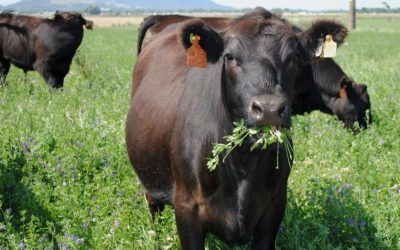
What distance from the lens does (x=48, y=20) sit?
13008 millimetres

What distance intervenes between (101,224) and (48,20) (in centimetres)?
959

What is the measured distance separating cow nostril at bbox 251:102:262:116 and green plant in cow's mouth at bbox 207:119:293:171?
0.12 metres

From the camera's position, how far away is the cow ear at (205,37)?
345cm

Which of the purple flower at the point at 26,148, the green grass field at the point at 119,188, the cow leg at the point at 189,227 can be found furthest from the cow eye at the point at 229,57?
Answer: the purple flower at the point at 26,148

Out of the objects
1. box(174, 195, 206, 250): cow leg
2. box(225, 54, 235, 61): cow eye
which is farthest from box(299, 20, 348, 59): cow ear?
box(174, 195, 206, 250): cow leg

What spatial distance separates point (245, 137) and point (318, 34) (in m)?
0.95

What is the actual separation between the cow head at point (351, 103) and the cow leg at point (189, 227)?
5.67 metres

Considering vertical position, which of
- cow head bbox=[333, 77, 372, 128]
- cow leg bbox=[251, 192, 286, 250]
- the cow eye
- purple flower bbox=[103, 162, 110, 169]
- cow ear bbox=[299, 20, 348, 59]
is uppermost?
cow ear bbox=[299, 20, 348, 59]

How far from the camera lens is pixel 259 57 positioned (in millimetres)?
3174

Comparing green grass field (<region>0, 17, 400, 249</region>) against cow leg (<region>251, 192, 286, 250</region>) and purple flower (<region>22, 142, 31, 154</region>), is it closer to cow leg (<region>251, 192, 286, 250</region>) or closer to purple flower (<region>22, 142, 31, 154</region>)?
purple flower (<region>22, 142, 31, 154</region>)

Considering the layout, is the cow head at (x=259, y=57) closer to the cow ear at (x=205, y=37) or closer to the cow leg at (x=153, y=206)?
the cow ear at (x=205, y=37)

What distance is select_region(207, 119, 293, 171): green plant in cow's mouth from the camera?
9.78ft

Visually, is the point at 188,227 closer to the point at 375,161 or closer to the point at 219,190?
the point at 219,190

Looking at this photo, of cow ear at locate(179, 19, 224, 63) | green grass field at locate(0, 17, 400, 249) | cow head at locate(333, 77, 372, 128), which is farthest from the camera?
cow head at locate(333, 77, 372, 128)
